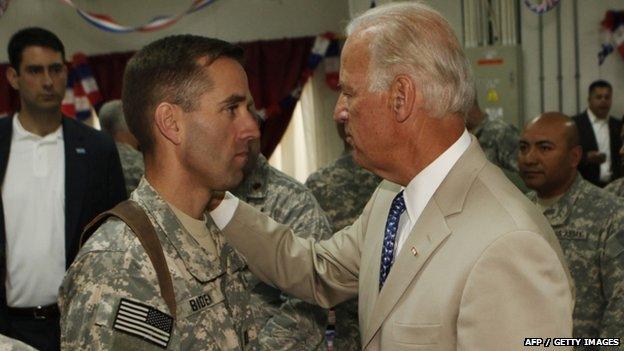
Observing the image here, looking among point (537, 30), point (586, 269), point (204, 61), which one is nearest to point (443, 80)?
point (204, 61)

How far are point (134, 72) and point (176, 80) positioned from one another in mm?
108

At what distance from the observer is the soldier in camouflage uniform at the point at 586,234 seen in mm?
2953

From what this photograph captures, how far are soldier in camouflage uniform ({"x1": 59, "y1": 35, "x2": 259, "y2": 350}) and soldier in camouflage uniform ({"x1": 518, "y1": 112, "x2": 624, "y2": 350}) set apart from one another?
1.70m

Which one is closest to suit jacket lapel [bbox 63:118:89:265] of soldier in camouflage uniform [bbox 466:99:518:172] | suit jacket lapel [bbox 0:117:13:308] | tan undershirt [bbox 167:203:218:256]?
suit jacket lapel [bbox 0:117:13:308]

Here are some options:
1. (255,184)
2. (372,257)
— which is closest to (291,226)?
(255,184)

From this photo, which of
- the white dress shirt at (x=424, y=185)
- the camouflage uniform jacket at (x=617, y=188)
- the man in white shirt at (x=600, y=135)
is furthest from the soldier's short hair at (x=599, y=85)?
the white dress shirt at (x=424, y=185)

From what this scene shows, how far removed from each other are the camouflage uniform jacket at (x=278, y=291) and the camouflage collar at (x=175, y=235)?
874 mm

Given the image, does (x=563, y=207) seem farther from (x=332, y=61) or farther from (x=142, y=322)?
(x=332, y=61)

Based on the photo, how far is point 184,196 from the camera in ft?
5.91

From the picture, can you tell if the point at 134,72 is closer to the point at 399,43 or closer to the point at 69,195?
the point at 399,43

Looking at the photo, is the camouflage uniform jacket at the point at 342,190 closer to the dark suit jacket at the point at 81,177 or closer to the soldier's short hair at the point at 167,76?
the dark suit jacket at the point at 81,177

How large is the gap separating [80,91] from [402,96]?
300 inches

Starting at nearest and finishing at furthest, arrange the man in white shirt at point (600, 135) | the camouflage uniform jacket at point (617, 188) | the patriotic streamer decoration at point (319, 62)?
the camouflage uniform jacket at point (617, 188) → the man in white shirt at point (600, 135) → the patriotic streamer decoration at point (319, 62)

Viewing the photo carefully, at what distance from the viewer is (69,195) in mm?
3238
